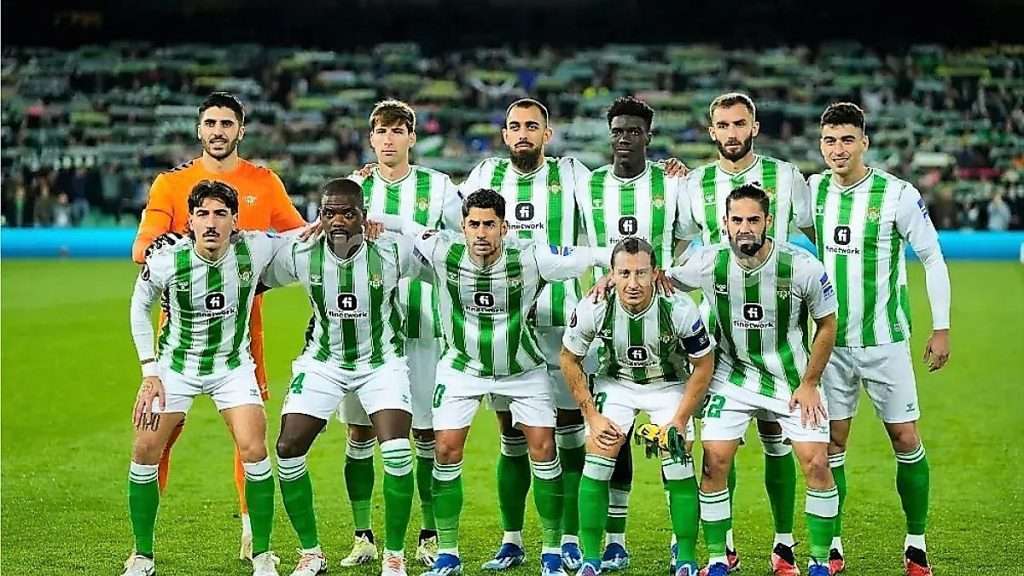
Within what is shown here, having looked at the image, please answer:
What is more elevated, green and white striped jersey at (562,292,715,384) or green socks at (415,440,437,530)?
green and white striped jersey at (562,292,715,384)

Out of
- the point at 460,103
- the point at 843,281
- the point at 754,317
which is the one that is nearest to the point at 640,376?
the point at 754,317

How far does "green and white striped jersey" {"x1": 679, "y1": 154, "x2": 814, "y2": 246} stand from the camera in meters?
6.12

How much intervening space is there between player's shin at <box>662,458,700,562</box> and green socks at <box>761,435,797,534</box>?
50 cm

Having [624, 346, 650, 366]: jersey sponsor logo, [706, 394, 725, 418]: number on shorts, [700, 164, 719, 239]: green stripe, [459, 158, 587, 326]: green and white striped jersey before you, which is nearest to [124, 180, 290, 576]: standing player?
[459, 158, 587, 326]: green and white striped jersey

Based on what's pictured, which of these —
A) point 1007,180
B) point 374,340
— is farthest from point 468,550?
point 1007,180

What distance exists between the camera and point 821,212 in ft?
20.0

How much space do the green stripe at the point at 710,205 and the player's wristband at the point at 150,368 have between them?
236 centimetres

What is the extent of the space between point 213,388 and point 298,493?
0.55 m

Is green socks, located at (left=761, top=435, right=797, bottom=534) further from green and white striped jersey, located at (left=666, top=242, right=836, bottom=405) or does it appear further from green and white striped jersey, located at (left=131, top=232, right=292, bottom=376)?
green and white striped jersey, located at (left=131, top=232, right=292, bottom=376)

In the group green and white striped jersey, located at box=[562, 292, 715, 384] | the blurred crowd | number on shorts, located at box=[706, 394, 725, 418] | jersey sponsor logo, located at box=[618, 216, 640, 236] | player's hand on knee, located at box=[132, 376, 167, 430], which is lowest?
number on shorts, located at box=[706, 394, 725, 418]

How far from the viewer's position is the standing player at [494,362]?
5.88m

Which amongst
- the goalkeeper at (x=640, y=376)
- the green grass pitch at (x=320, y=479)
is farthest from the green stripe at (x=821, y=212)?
the green grass pitch at (x=320, y=479)

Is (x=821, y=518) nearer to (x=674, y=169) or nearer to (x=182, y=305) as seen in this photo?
(x=674, y=169)

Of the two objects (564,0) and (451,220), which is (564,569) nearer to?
(451,220)
